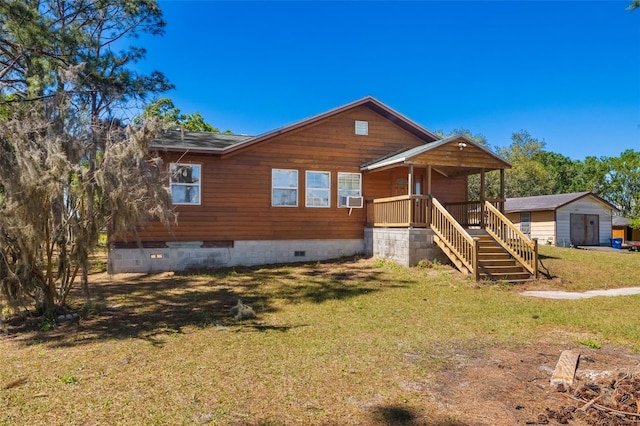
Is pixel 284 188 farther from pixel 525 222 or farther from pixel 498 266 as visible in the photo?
pixel 525 222

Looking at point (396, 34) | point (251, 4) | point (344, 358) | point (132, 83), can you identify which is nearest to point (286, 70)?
point (396, 34)

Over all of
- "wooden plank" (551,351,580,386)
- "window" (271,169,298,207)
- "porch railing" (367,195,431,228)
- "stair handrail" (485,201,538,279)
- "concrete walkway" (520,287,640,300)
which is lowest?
"concrete walkway" (520,287,640,300)

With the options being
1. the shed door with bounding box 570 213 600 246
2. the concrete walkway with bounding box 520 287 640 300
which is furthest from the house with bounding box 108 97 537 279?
the shed door with bounding box 570 213 600 246

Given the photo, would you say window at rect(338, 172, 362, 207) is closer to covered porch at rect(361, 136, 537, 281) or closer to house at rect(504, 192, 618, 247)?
covered porch at rect(361, 136, 537, 281)

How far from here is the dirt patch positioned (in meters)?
3.20

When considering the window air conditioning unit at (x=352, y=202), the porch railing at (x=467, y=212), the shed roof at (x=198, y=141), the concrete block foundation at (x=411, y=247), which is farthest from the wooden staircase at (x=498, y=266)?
the shed roof at (x=198, y=141)

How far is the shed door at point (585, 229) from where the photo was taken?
24969mm

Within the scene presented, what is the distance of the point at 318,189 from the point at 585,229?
20536 millimetres

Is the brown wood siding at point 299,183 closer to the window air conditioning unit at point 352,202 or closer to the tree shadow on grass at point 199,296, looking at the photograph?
the window air conditioning unit at point 352,202

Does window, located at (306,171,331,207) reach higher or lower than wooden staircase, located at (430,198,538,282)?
higher

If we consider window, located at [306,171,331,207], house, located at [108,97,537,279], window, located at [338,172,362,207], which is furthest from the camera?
window, located at [338,172,362,207]

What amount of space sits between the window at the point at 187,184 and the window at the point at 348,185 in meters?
4.77

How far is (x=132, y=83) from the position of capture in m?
12.3

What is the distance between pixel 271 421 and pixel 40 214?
14.9ft
